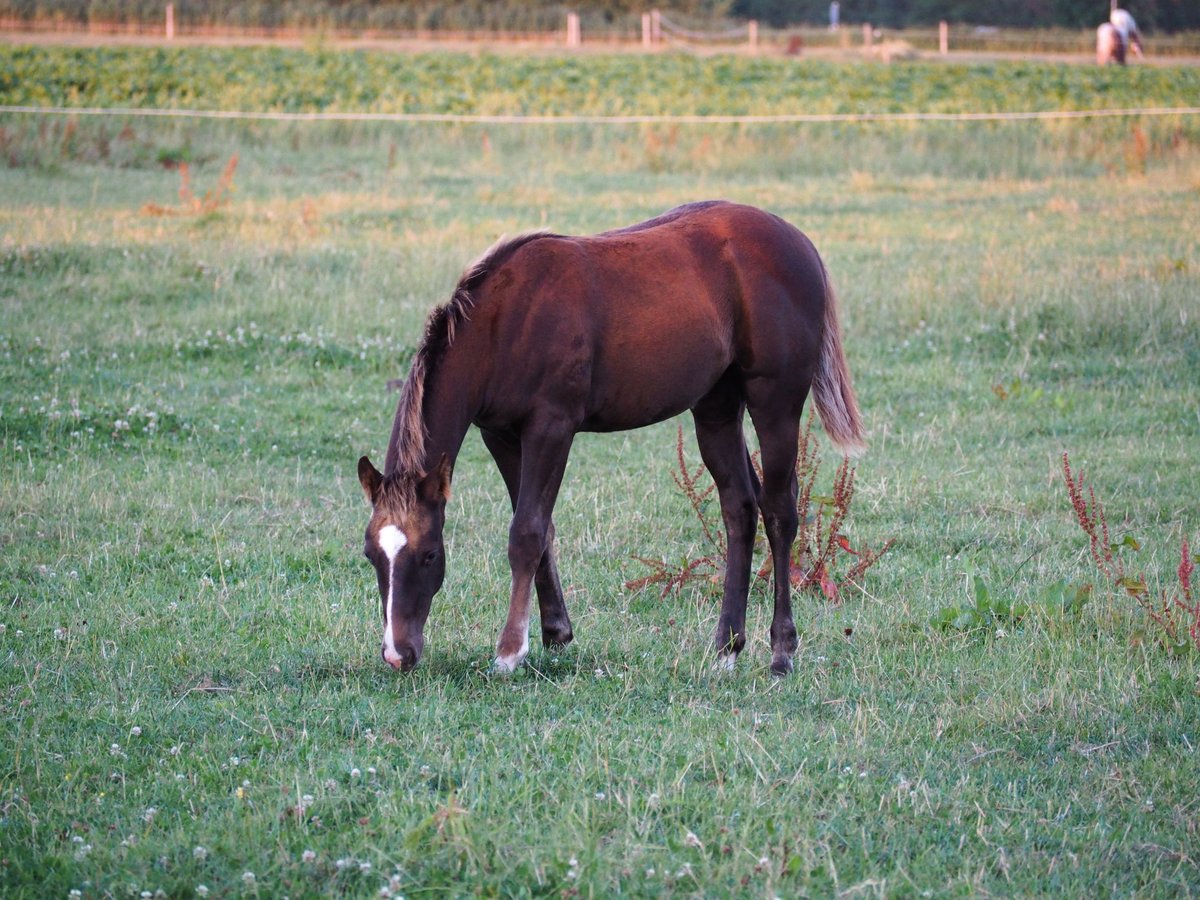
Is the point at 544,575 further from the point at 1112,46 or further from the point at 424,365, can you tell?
the point at 1112,46

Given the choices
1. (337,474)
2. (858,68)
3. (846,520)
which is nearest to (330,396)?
(337,474)

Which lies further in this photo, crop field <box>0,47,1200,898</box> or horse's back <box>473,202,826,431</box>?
horse's back <box>473,202,826,431</box>

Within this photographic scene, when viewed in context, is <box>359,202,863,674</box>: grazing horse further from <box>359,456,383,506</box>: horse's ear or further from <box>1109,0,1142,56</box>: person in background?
<box>1109,0,1142,56</box>: person in background

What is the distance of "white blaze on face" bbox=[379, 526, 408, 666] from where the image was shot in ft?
14.8

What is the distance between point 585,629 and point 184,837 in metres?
2.32

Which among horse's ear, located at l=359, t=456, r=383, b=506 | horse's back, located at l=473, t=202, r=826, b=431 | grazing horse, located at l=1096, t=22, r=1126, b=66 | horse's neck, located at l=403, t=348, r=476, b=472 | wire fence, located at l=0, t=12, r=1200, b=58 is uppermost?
wire fence, located at l=0, t=12, r=1200, b=58

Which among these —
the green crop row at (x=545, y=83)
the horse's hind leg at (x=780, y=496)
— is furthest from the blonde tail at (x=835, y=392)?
the green crop row at (x=545, y=83)

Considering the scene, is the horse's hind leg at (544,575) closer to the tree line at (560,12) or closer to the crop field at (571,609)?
the crop field at (571,609)

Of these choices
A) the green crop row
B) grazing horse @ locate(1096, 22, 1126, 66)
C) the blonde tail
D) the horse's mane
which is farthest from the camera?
grazing horse @ locate(1096, 22, 1126, 66)

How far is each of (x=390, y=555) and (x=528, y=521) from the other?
0.60 meters

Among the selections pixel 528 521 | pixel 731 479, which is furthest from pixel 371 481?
pixel 731 479

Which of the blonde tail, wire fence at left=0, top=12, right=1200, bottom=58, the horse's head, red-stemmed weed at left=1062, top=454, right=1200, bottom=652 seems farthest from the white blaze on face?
wire fence at left=0, top=12, right=1200, bottom=58

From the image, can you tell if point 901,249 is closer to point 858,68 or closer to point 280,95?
point 280,95

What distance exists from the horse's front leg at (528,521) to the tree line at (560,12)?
46822 mm
